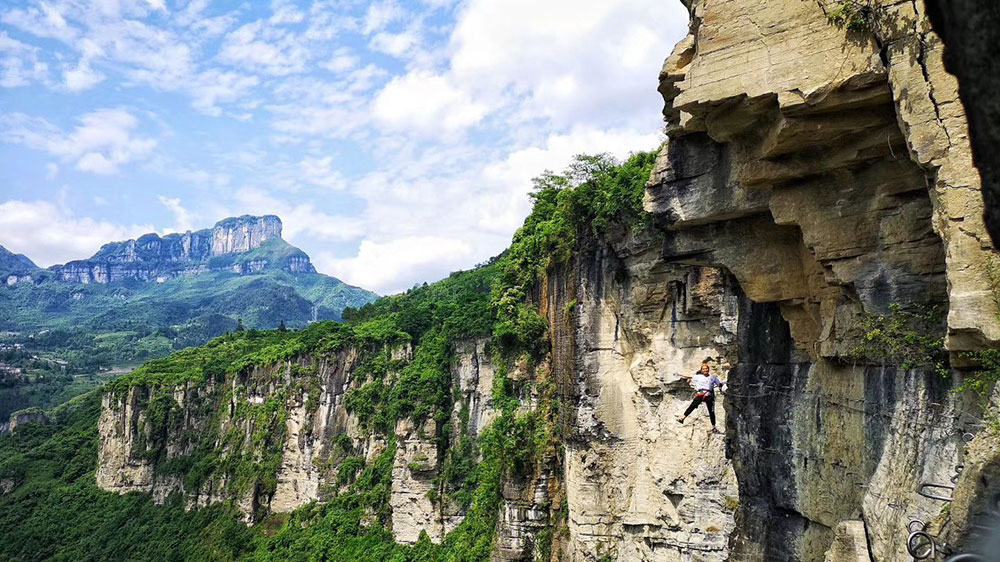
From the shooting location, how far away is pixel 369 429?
44781 mm

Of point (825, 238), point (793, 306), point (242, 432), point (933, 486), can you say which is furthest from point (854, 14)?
point (242, 432)

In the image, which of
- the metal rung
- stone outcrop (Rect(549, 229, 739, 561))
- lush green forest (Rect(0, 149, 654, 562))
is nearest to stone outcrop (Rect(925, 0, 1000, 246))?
the metal rung

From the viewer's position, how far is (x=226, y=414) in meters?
59.8

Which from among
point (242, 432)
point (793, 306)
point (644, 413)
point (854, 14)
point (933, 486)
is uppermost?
point (854, 14)

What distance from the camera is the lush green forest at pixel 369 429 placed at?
1077 inches

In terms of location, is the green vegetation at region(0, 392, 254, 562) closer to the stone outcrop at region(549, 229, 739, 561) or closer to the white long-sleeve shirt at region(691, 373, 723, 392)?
the stone outcrop at region(549, 229, 739, 561)

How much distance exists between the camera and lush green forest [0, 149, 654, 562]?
27344 millimetres

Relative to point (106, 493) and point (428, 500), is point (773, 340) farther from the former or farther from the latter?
point (106, 493)

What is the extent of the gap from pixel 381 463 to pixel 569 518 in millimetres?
21774

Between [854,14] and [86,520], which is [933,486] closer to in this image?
[854,14]

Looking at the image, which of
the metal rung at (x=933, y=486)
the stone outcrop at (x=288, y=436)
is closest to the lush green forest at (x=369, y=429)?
the stone outcrop at (x=288, y=436)

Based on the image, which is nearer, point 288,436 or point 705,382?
point 705,382

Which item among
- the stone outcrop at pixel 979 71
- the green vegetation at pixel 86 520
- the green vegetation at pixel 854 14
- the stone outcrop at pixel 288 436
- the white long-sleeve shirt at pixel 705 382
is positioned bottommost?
the green vegetation at pixel 86 520

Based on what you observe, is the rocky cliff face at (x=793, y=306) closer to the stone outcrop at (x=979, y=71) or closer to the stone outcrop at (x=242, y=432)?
the stone outcrop at (x=979, y=71)
